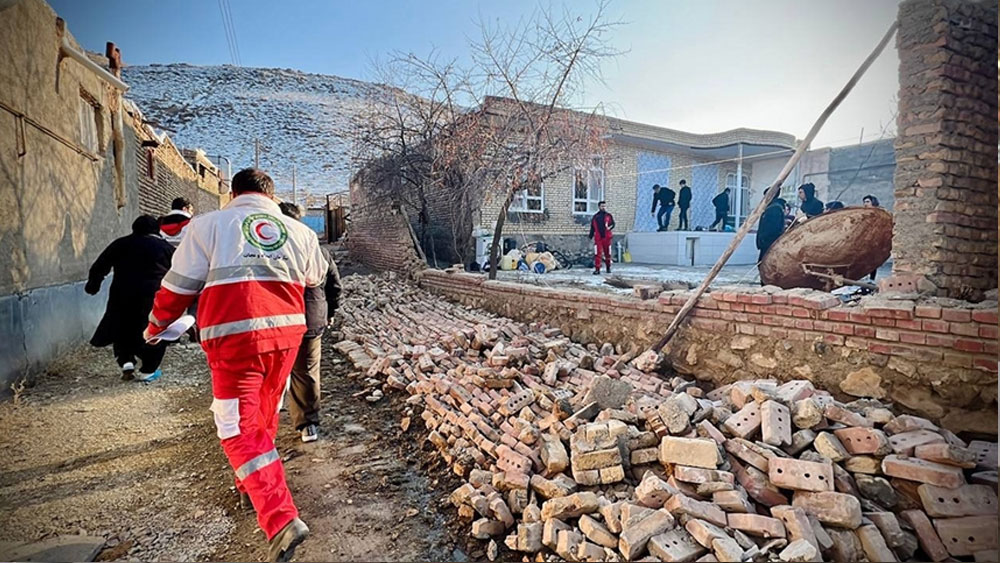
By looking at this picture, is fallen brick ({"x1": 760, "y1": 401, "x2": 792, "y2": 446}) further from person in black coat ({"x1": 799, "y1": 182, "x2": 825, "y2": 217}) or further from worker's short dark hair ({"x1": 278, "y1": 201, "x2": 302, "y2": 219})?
person in black coat ({"x1": 799, "y1": 182, "x2": 825, "y2": 217})

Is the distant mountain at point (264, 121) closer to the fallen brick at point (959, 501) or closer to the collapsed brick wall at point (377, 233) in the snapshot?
the collapsed brick wall at point (377, 233)

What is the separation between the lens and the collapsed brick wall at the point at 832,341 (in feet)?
7.74

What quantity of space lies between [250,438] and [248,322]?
48 cm

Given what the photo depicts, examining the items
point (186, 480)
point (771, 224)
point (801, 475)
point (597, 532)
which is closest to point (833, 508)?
point (801, 475)

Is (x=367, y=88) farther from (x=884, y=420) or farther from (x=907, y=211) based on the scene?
(x=884, y=420)

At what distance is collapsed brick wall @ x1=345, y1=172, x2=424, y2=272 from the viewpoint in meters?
9.69

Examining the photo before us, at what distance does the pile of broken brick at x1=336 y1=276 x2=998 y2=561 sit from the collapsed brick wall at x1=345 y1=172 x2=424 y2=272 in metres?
6.70

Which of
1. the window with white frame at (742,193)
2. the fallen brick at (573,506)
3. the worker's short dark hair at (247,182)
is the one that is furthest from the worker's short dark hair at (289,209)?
the window with white frame at (742,193)

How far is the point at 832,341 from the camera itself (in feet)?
9.57

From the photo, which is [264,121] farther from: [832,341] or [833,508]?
[833,508]

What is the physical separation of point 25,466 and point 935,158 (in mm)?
5919

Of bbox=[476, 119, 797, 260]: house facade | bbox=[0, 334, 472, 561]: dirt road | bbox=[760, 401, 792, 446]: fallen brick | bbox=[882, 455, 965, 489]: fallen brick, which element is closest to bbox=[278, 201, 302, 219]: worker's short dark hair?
bbox=[0, 334, 472, 561]: dirt road

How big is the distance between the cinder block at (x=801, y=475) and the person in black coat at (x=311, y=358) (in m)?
2.51

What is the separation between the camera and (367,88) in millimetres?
8797
